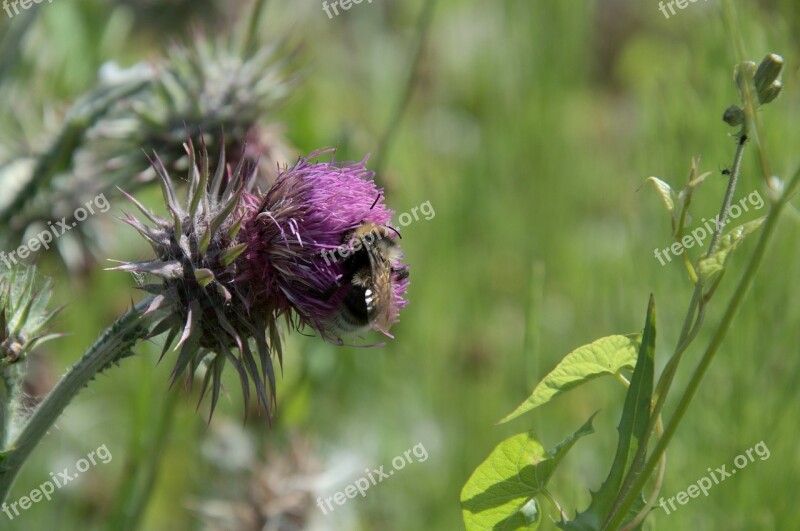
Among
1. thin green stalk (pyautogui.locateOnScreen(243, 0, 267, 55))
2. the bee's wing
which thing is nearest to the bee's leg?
the bee's wing

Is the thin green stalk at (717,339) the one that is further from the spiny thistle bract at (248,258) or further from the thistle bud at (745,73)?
the spiny thistle bract at (248,258)

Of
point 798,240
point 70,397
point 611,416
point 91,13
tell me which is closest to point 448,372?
point 611,416

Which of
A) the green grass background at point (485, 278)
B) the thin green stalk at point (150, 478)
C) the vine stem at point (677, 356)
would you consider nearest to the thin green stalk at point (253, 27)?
the green grass background at point (485, 278)

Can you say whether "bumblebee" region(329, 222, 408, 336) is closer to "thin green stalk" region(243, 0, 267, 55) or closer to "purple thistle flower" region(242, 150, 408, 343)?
"purple thistle flower" region(242, 150, 408, 343)

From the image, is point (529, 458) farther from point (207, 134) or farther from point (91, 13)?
point (91, 13)

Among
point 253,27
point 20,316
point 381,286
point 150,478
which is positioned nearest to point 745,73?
point 381,286

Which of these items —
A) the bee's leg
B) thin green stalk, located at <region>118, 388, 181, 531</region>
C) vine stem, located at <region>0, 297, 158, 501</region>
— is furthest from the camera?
thin green stalk, located at <region>118, 388, 181, 531</region>
